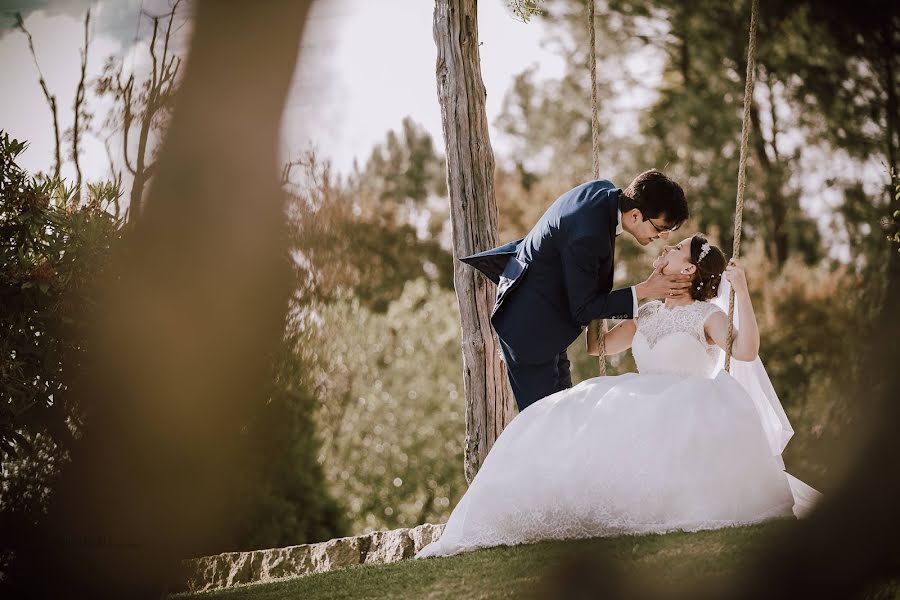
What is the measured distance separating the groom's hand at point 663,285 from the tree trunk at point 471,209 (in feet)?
2.76

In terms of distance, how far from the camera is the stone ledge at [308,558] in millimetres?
3973

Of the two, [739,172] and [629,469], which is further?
[739,172]

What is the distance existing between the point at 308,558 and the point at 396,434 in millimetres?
5891

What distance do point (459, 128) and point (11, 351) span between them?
7.15 feet

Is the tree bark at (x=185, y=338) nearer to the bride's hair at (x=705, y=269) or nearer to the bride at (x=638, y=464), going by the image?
the bride at (x=638, y=464)

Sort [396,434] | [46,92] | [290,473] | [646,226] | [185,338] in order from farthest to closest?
1. [396,434]
2. [290,473]
3. [185,338]
4. [46,92]
5. [646,226]

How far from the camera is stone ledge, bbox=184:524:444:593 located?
13.0ft

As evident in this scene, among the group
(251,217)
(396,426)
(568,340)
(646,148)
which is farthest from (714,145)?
(568,340)

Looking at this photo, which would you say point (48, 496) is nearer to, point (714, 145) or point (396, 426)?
point (396, 426)

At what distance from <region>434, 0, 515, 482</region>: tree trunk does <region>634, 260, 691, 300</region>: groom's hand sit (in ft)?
2.76

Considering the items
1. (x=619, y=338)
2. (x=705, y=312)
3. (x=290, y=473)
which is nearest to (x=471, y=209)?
(x=619, y=338)

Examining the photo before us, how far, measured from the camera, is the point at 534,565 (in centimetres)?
238

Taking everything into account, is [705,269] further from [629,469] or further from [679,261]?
[629,469]

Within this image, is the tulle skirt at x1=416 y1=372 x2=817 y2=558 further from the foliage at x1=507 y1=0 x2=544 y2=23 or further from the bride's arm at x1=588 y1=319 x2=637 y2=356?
the foliage at x1=507 y1=0 x2=544 y2=23
